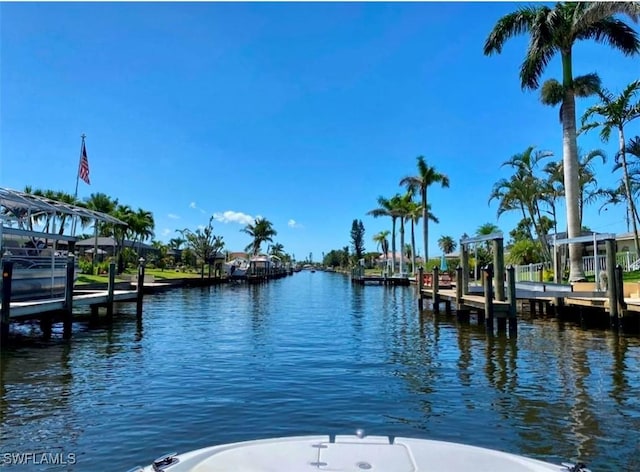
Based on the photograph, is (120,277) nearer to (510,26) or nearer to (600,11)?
(510,26)

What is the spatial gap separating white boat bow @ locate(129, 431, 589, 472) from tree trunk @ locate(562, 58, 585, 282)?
65.3ft

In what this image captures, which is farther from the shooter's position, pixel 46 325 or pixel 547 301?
pixel 547 301

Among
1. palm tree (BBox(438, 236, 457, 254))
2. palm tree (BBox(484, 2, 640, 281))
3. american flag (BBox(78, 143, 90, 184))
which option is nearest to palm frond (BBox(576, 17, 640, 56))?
palm tree (BBox(484, 2, 640, 281))

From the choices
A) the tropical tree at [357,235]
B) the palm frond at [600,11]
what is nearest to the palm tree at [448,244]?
the tropical tree at [357,235]

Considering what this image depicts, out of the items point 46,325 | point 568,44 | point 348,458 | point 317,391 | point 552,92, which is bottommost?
point 317,391

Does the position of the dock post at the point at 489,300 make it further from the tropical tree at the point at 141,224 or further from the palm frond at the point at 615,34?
the tropical tree at the point at 141,224

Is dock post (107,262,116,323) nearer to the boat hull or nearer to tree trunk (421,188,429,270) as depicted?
the boat hull

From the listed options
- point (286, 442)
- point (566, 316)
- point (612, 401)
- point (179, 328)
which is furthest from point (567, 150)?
point (286, 442)

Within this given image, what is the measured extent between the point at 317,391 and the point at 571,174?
17.5m

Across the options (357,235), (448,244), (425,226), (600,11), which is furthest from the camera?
(357,235)

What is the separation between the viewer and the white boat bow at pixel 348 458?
12.5 feet

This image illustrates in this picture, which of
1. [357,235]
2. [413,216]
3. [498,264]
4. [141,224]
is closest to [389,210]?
[413,216]

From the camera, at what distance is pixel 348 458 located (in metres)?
3.92

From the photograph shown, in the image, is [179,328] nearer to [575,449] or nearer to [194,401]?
[194,401]
